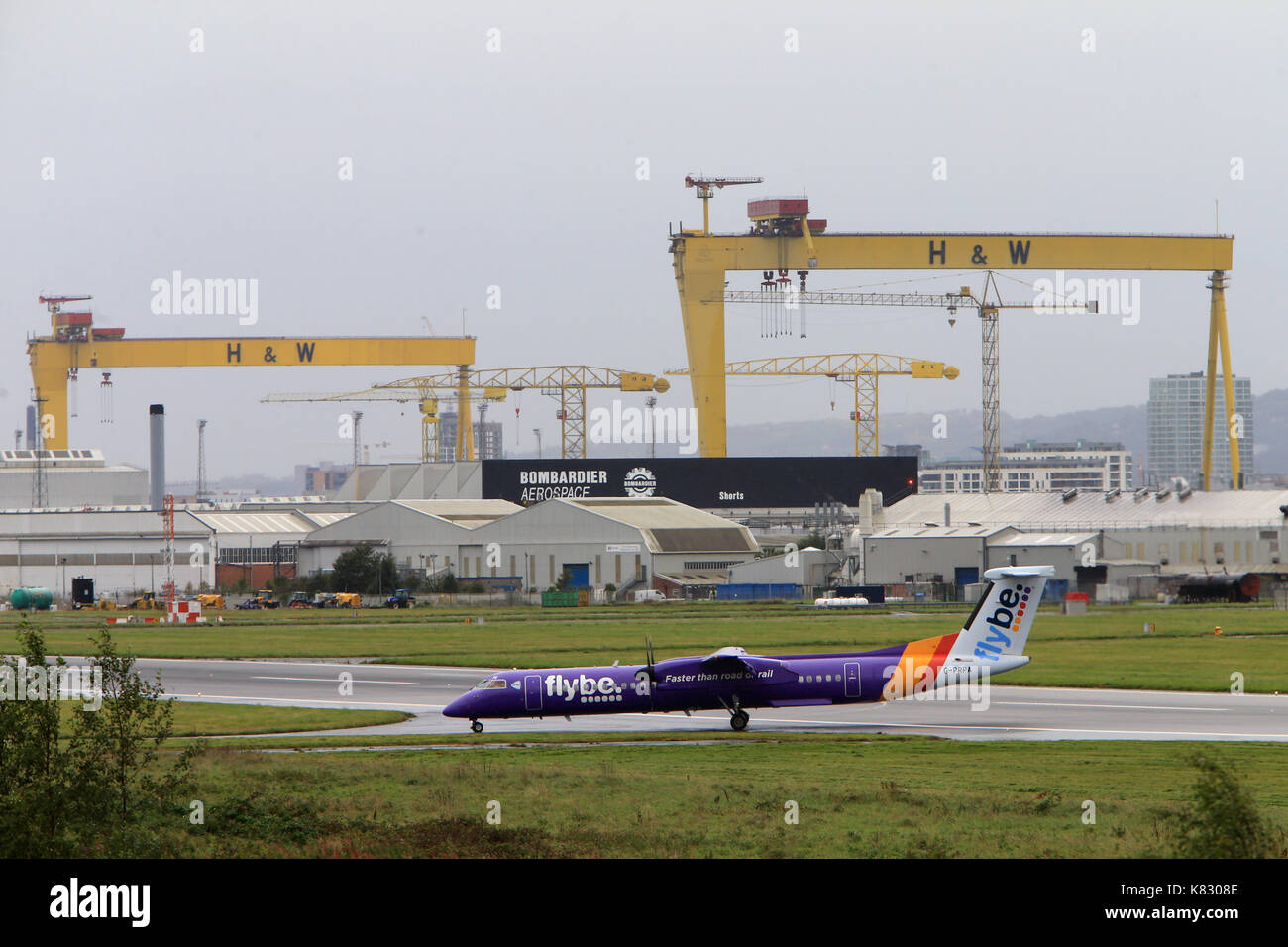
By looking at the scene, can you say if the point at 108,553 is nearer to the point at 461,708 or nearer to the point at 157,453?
the point at 157,453

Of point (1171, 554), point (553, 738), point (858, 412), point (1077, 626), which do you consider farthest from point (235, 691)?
point (858, 412)

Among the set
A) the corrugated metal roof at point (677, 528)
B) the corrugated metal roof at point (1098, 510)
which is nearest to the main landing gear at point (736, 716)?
the corrugated metal roof at point (1098, 510)

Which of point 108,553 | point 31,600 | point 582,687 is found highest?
point 582,687

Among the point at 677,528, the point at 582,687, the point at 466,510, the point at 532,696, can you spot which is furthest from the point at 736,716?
the point at 466,510

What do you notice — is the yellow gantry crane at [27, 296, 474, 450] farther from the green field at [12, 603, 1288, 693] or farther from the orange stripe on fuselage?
the orange stripe on fuselage

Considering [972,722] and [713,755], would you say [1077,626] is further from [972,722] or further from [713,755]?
[713,755]

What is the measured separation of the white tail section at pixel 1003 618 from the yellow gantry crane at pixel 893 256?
89298 mm

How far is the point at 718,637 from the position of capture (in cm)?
7125

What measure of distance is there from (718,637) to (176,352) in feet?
446

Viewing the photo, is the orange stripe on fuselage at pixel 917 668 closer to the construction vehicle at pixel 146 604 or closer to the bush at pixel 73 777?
Answer: the bush at pixel 73 777

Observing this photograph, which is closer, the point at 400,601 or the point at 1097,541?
the point at 1097,541

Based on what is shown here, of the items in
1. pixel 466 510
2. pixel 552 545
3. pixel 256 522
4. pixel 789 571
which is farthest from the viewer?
pixel 256 522

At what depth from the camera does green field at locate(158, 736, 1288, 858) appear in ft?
73.8

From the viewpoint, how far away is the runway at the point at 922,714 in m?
38.7
